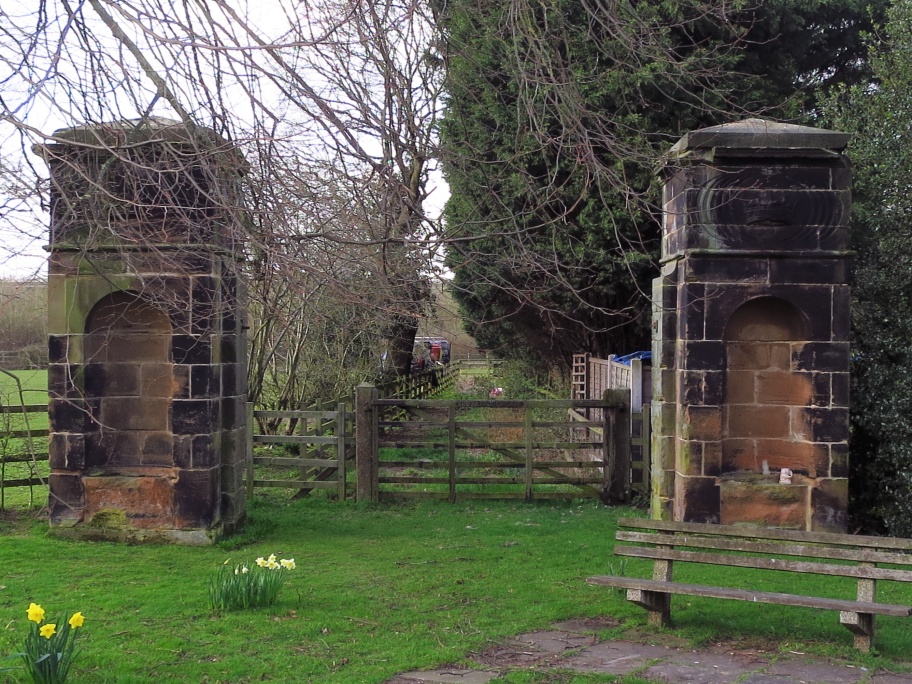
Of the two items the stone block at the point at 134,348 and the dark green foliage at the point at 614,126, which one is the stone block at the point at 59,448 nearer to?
the stone block at the point at 134,348

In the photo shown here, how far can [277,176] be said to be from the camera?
458cm

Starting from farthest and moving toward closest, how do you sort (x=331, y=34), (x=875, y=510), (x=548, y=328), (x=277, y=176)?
1. (x=548, y=328)
2. (x=875, y=510)
3. (x=277, y=176)
4. (x=331, y=34)

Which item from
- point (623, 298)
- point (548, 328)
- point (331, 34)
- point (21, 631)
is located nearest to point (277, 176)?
point (331, 34)

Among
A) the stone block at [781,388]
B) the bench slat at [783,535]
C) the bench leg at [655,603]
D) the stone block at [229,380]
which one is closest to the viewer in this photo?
the bench slat at [783,535]

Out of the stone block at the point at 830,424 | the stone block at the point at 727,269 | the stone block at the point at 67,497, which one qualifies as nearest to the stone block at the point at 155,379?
the stone block at the point at 67,497

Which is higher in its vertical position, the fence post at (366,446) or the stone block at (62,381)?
the stone block at (62,381)

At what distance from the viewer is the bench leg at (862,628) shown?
16.5ft

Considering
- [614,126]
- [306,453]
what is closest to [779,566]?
[306,453]

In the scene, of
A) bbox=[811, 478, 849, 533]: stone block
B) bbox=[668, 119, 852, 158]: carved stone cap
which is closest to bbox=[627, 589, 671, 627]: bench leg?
bbox=[811, 478, 849, 533]: stone block

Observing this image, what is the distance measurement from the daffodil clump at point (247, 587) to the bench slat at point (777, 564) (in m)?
2.33

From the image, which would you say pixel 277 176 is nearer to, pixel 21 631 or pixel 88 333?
pixel 21 631

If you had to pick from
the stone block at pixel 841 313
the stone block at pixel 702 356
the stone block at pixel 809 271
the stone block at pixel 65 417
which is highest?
the stone block at pixel 809 271

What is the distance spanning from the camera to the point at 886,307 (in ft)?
28.7

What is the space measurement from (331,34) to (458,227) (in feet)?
3.79
